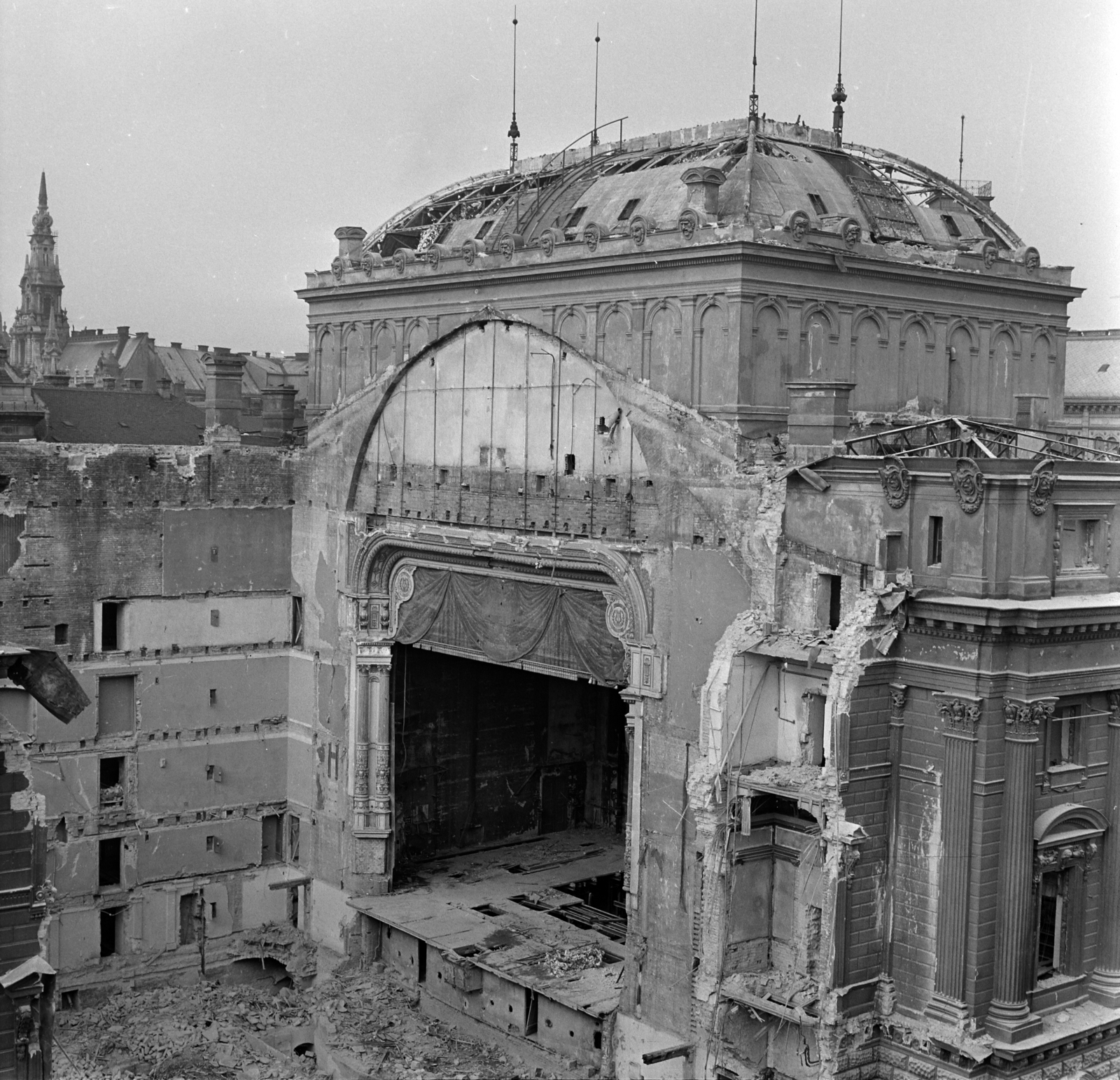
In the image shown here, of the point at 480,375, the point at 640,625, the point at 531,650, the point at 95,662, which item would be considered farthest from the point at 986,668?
the point at 95,662

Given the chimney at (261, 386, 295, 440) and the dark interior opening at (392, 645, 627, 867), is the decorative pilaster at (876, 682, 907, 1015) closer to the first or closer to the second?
the dark interior opening at (392, 645, 627, 867)

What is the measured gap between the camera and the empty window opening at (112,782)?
39.1m

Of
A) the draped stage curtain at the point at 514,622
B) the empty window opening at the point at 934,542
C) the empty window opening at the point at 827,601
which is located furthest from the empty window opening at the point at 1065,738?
the draped stage curtain at the point at 514,622

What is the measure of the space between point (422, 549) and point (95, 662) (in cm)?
858

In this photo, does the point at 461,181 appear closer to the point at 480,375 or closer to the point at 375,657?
the point at 480,375

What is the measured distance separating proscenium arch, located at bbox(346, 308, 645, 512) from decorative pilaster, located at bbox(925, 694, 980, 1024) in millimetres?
9048

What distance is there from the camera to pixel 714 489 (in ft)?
99.7

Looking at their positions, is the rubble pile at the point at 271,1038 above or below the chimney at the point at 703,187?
below

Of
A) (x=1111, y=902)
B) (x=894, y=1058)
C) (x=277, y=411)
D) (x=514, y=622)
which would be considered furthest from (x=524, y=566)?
(x=1111, y=902)

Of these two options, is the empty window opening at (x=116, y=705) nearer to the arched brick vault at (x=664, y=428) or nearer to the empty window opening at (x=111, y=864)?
the empty window opening at (x=111, y=864)

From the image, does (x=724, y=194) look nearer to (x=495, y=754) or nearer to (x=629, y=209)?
(x=629, y=209)

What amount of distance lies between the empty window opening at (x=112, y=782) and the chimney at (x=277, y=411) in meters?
10.4

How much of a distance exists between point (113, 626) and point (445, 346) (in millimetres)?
10959

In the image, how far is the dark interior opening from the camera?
137 feet
